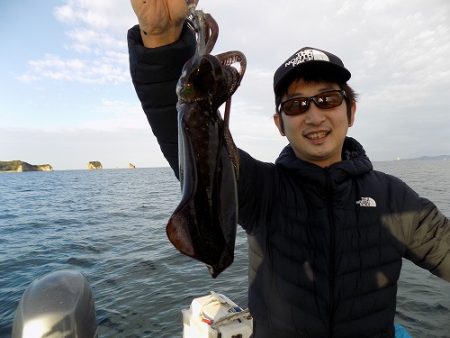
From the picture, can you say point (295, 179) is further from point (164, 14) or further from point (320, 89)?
point (164, 14)

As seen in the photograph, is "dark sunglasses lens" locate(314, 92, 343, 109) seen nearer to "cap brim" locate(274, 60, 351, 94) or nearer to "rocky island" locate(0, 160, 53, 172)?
"cap brim" locate(274, 60, 351, 94)

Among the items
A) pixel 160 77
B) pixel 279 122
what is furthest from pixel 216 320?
pixel 160 77

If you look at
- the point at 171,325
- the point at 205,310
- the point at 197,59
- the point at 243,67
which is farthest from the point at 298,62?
the point at 171,325

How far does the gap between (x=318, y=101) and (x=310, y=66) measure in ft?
0.87

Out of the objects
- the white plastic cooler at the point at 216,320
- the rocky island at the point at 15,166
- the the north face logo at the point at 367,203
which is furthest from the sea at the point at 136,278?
the rocky island at the point at 15,166

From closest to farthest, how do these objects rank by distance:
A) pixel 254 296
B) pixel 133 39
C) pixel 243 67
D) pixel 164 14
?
pixel 243 67 → pixel 164 14 → pixel 133 39 → pixel 254 296

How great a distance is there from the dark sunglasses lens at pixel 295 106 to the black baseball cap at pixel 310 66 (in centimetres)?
17

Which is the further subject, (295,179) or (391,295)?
(295,179)

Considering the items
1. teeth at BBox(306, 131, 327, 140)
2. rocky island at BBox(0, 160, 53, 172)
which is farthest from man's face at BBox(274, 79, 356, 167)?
rocky island at BBox(0, 160, 53, 172)

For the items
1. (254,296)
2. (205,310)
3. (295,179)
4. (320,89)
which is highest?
(320,89)

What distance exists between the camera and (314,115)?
2.52m

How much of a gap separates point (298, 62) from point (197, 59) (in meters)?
1.25

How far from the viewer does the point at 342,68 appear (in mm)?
2525

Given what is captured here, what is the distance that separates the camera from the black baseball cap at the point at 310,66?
98.0 inches
